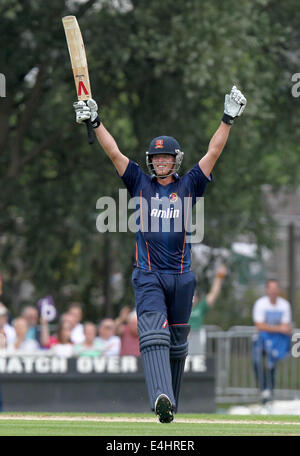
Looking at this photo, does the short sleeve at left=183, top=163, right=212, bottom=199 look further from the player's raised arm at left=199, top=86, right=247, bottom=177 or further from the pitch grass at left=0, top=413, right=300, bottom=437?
the pitch grass at left=0, top=413, right=300, bottom=437

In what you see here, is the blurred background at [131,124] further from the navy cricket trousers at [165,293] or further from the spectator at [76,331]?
the navy cricket trousers at [165,293]

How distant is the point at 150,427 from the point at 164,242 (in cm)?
157

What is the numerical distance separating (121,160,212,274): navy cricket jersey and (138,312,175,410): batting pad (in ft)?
1.49

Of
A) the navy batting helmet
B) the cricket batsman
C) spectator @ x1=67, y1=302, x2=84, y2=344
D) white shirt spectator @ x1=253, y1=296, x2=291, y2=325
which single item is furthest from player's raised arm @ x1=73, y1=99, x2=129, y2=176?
white shirt spectator @ x1=253, y1=296, x2=291, y2=325

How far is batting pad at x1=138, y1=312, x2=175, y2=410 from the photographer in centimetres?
941

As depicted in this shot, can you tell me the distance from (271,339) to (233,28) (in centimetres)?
538

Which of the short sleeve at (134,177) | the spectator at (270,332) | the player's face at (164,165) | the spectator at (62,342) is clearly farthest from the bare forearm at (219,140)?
the spectator at (270,332)

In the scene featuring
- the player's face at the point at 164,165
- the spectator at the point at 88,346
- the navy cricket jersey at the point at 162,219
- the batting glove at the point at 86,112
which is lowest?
the spectator at the point at 88,346

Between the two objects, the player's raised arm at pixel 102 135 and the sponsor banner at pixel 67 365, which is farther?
the sponsor banner at pixel 67 365

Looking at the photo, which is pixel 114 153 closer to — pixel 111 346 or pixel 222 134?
pixel 222 134

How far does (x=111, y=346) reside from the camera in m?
18.2

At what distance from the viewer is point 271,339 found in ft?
64.6

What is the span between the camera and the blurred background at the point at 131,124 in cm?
2042

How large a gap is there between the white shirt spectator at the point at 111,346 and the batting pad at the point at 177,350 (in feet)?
24.9
